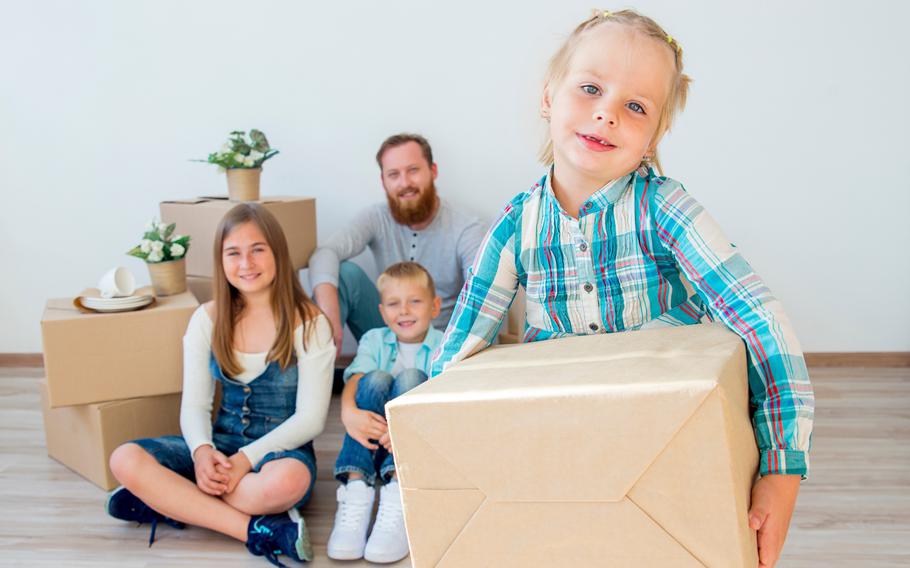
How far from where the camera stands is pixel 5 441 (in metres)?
2.33

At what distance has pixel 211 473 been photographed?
69.1 inches

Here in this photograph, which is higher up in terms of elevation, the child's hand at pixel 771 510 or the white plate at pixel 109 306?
the child's hand at pixel 771 510

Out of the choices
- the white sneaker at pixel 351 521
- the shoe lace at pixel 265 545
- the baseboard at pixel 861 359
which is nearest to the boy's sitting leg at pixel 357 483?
the white sneaker at pixel 351 521

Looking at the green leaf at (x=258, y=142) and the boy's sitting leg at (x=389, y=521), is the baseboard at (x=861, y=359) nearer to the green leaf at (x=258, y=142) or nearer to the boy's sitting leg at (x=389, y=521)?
the boy's sitting leg at (x=389, y=521)

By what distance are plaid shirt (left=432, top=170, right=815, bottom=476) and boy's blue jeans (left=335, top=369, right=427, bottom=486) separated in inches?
34.3

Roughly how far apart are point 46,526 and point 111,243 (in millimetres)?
1456

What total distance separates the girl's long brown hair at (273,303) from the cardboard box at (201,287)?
477 millimetres

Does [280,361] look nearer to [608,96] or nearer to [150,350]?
[150,350]

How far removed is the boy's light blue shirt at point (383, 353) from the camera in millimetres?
2074

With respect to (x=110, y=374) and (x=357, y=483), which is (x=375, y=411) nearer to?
(x=357, y=483)

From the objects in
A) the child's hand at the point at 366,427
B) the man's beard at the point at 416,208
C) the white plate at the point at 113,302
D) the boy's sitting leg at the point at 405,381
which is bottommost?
the child's hand at the point at 366,427

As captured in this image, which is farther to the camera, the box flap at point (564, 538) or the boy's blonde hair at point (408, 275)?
the boy's blonde hair at point (408, 275)

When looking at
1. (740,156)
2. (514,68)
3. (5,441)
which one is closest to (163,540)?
(5,441)

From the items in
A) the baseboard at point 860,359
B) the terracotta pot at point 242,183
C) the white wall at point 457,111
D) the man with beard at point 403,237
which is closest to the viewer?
the terracotta pot at point 242,183
